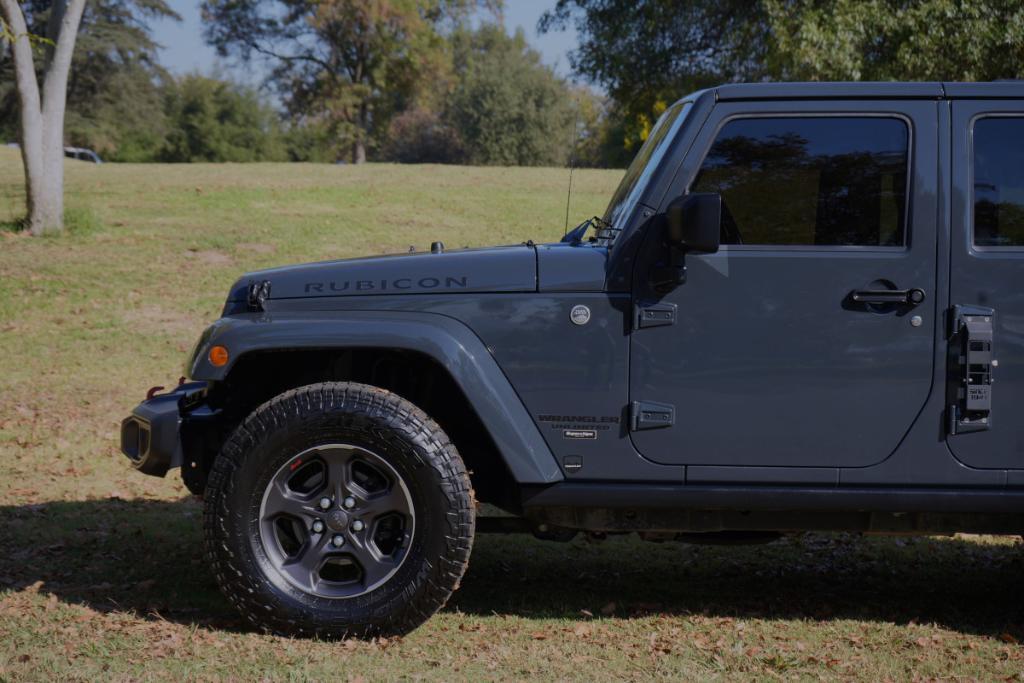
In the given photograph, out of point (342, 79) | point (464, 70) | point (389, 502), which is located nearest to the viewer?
point (389, 502)

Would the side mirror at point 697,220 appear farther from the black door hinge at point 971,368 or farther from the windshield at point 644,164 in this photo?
the black door hinge at point 971,368

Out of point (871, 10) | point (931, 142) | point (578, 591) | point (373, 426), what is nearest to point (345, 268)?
point (373, 426)

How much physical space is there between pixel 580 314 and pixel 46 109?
12.2 meters

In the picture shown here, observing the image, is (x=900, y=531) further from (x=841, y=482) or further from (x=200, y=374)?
(x=200, y=374)

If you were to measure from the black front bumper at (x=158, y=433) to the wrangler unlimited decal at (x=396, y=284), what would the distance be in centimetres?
74

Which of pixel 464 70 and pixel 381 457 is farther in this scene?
pixel 464 70

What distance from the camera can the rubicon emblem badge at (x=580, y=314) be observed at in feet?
12.6

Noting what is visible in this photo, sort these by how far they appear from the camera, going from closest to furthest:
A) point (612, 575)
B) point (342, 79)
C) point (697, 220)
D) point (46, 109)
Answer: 1. point (697, 220)
2. point (612, 575)
3. point (46, 109)
4. point (342, 79)

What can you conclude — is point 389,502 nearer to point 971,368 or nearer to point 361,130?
point 971,368

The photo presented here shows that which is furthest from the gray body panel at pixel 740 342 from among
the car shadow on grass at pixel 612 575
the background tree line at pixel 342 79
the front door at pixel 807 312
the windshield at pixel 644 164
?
the background tree line at pixel 342 79

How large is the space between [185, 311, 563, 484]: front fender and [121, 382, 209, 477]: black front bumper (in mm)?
268

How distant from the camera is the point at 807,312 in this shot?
12.5ft

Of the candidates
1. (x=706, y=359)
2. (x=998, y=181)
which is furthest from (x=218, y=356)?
(x=998, y=181)

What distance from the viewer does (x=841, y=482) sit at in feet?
12.6
